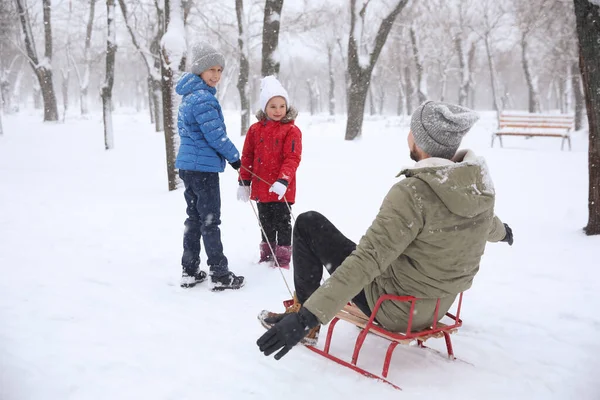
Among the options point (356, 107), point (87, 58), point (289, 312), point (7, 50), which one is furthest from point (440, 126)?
point (7, 50)

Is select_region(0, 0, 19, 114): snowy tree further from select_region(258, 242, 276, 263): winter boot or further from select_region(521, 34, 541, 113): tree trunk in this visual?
select_region(521, 34, 541, 113): tree trunk

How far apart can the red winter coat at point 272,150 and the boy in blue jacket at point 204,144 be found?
1.65ft

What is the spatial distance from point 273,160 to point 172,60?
4694 millimetres

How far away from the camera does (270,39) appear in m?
10.0

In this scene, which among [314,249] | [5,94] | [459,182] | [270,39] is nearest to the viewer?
[459,182]

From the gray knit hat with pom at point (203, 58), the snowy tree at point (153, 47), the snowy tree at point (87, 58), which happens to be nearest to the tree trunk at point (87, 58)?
the snowy tree at point (87, 58)

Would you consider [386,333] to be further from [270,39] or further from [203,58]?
[270,39]

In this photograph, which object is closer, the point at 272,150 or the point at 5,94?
the point at 272,150

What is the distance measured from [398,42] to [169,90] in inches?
1161

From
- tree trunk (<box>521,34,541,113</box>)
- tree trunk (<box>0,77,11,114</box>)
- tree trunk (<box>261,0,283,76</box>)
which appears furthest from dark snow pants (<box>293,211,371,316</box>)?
tree trunk (<box>0,77,11,114</box>)

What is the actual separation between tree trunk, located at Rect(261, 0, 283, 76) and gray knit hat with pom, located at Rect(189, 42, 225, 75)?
20.1 feet

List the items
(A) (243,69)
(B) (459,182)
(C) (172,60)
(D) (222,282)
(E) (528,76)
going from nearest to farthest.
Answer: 1. (B) (459,182)
2. (D) (222,282)
3. (C) (172,60)
4. (A) (243,69)
5. (E) (528,76)

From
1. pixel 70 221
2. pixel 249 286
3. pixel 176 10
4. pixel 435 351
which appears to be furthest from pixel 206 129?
pixel 176 10

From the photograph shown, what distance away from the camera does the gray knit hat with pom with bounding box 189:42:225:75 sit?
13.4ft
